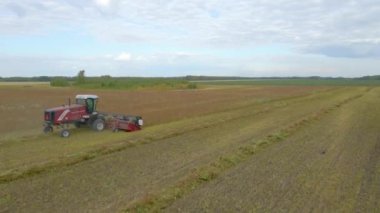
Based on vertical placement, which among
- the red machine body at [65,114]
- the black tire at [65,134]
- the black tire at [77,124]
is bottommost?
the black tire at [65,134]

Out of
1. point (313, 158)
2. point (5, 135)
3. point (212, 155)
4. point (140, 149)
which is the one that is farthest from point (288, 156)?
point (5, 135)

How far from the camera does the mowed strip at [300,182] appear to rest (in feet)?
29.4

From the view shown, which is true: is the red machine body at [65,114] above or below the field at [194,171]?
above

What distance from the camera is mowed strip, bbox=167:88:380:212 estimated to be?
8.96 meters

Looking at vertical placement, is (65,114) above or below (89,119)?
above

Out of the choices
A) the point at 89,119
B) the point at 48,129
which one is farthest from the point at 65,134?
the point at 89,119

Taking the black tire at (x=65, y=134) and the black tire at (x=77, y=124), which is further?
the black tire at (x=77, y=124)

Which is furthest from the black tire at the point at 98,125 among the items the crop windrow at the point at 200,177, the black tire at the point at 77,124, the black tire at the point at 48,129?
the crop windrow at the point at 200,177

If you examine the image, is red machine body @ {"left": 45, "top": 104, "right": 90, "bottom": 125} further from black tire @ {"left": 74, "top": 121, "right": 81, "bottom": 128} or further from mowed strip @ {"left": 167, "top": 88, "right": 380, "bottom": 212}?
mowed strip @ {"left": 167, "top": 88, "right": 380, "bottom": 212}

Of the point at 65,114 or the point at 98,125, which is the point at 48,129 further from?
the point at 98,125

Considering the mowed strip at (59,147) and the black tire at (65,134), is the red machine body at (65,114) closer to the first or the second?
the mowed strip at (59,147)

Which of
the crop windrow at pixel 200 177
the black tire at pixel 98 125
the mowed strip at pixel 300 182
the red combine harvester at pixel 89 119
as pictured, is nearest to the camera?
the crop windrow at pixel 200 177

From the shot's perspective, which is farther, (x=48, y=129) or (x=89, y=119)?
(x=89, y=119)

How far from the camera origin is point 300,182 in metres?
Answer: 10.8
